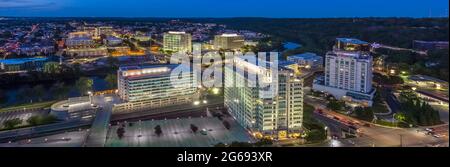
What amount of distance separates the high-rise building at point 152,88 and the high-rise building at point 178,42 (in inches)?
264

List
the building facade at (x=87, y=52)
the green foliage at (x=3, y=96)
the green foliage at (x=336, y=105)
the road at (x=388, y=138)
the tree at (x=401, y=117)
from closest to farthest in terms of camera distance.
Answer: the road at (x=388, y=138) < the tree at (x=401, y=117) < the green foliage at (x=336, y=105) < the green foliage at (x=3, y=96) < the building facade at (x=87, y=52)

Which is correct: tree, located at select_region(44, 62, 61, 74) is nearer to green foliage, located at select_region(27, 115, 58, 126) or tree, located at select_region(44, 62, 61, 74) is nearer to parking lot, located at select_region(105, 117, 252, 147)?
green foliage, located at select_region(27, 115, 58, 126)

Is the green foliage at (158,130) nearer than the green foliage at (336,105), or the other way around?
the green foliage at (158,130)

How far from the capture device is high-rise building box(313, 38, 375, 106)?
5.96 meters

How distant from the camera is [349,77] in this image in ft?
20.2

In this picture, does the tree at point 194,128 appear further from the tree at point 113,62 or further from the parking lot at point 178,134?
the tree at point 113,62

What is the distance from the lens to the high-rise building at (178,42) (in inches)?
496

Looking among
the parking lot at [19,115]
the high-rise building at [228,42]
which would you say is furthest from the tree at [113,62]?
the parking lot at [19,115]

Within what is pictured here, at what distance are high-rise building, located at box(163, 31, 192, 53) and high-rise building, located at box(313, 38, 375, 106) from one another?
6657 millimetres

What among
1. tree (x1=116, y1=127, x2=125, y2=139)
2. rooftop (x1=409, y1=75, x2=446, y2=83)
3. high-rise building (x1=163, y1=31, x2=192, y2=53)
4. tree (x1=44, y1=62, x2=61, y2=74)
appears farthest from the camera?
high-rise building (x1=163, y1=31, x2=192, y2=53)

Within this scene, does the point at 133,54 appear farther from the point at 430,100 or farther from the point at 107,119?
the point at 430,100

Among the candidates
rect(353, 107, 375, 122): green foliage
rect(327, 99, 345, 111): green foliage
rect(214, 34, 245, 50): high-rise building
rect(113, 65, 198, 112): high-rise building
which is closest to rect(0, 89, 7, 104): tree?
rect(113, 65, 198, 112): high-rise building

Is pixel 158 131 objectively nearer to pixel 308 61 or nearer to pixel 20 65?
A: pixel 308 61

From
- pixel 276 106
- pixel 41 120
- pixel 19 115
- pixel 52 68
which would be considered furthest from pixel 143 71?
pixel 52 68
